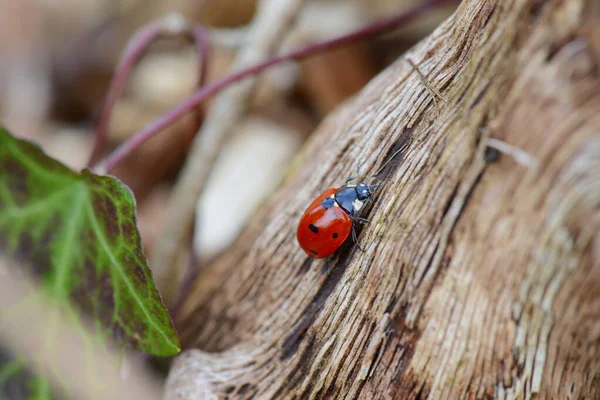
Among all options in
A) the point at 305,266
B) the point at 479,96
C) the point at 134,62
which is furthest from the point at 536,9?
the point at 134,62

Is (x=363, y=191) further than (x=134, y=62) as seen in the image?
No

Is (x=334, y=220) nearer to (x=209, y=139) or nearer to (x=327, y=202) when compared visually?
(x=327, y=202)

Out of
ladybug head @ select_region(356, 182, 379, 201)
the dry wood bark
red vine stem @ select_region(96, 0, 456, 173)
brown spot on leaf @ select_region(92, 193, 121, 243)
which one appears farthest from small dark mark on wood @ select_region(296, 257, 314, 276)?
red vine stem @ select_region(96, 0, 456, 173)

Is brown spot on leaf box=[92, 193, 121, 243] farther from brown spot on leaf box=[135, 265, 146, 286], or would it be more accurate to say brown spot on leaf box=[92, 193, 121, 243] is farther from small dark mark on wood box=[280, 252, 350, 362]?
small dark mark on wood box=[280, 252, 350, 362]

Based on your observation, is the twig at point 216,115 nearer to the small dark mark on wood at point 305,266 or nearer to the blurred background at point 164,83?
the blurred background at point 164,83

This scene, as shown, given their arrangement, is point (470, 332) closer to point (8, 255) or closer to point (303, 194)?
point (303, 194)

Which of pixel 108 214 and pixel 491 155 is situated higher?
pixel 491 155

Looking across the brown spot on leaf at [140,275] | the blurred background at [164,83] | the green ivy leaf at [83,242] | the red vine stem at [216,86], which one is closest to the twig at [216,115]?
the red vine stem at [216,86]
